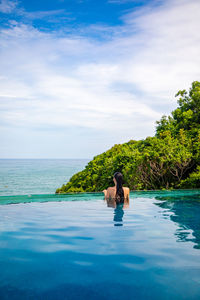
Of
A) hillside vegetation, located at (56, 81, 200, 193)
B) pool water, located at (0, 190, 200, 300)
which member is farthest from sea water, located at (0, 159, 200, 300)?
hillside vegetation, located at (56, 81, 200, 193)

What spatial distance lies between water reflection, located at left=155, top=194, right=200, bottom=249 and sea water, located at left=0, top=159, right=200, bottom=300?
0.02m

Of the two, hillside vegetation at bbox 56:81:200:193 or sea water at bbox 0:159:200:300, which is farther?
hillside vegetation at bbox 56:81:200:193

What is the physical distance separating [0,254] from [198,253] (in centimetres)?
353

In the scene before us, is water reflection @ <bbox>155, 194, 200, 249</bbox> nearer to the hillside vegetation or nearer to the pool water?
the pool water

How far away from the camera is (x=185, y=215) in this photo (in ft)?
25.9

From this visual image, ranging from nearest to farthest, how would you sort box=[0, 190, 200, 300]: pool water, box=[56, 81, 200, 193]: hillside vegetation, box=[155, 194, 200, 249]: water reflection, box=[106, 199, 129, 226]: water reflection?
1. box=[0, 190, 200, 300]: pool water
2. box=[155, 194, 200, 249]: water reflection
3. box=[106, 199, 129, 226]: water reflection
4. box=[56, 81, 200, 193]: hillside vegetation

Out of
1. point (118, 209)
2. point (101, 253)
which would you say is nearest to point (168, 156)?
point (118, 209)

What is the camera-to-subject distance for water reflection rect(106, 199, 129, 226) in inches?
281

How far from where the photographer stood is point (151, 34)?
669 inches

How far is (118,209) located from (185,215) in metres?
2.06

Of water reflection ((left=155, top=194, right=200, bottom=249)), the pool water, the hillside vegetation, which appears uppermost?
the hillside vegetation

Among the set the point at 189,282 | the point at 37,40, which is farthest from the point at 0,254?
the point at 37,40

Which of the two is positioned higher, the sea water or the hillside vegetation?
the hillside vegetation

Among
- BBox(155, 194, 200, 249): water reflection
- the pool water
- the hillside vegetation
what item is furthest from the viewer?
the hillside vegetation
